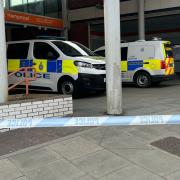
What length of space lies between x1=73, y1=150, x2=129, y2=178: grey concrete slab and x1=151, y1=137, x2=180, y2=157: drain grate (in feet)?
2.56

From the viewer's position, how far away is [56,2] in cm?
2175

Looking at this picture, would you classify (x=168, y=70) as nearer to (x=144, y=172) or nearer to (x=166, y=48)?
(x=166, y=48)

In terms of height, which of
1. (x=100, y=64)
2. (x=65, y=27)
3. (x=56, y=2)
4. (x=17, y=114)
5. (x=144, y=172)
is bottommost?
(x=144, y=172)

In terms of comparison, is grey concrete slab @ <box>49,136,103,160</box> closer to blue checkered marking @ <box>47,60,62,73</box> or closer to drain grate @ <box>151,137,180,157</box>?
drain grate @ <box>151,137,180,157</box>

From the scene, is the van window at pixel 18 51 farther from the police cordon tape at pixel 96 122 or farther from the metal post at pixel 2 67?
the police cordon tape at pixel 96 122

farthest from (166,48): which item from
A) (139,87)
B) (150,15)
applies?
(150,15)

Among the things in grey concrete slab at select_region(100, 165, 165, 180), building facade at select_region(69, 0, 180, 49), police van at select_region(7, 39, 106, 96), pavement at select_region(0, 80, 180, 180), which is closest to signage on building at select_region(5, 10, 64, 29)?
building facade at select_region(69, 0, 180, 49)

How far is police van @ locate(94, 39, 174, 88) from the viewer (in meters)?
14.3

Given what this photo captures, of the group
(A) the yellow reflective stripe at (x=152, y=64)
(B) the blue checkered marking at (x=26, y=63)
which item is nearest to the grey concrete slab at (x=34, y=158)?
(B) the blue checkered marking at (x=26, y=63)

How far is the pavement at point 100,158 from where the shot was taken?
4.80 metres

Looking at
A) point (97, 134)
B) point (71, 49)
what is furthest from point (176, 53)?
point (97, 134)

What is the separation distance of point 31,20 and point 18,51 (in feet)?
23.1

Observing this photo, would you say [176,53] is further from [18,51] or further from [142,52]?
[18,51]

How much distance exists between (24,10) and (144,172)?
629 inches
